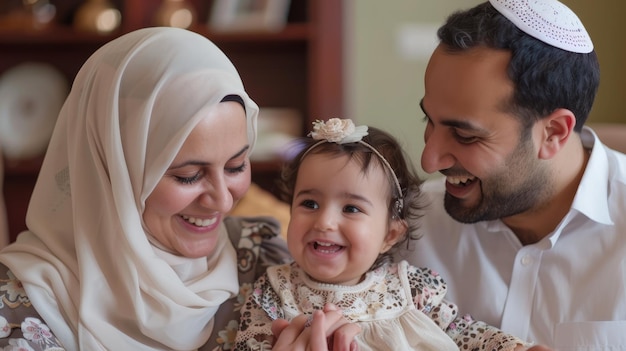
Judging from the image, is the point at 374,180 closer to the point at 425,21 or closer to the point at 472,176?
the point at 472,176

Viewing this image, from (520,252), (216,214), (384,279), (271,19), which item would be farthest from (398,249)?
(271,19)

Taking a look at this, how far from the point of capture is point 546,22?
197 cm

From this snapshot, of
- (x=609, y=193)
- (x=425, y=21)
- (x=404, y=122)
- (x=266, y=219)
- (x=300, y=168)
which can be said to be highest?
(x=300, y=168)

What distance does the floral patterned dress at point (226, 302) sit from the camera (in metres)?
1.75

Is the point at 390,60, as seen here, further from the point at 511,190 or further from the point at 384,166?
the point at 384,166

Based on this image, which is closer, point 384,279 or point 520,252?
point 384,279

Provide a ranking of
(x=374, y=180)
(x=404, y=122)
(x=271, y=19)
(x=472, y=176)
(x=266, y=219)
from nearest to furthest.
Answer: (x=374, y=180) → (x=472, y=176) → (x=266, y=219) → (x=271, y=19) → (x=404, y=122)

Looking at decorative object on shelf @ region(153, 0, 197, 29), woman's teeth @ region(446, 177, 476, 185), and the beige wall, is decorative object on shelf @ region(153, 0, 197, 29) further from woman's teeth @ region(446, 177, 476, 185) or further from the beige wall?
woman's teeth @ region(446, 177, 476, 185)

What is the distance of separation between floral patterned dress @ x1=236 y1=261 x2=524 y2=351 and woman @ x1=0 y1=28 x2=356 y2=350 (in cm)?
11

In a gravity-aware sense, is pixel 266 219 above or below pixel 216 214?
below

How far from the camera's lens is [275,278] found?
1.92 m

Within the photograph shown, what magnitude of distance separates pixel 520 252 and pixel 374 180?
496 mm

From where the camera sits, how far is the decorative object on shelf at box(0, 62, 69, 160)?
14.7 ft

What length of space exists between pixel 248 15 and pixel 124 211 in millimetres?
2641
